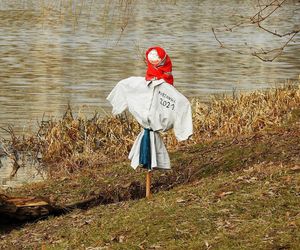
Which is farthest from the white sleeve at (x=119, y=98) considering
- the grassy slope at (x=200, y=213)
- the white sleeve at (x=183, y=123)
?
the grassy slope at (x=200, y=213)

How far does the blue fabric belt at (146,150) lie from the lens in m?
9.64

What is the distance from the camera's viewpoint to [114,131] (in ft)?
53.5

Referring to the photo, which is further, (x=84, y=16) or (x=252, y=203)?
(x=84, y=16)

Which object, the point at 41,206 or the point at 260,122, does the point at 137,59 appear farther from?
the point at 41,206

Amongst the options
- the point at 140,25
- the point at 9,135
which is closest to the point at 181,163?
the point at 9,135

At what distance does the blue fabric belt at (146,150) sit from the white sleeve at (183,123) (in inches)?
11.7

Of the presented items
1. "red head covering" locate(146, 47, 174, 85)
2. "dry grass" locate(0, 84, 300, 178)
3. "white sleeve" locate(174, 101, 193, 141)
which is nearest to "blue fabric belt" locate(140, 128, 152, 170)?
"white sleeve" locate(174, 101, 193, 141)

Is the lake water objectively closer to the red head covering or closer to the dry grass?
the dry grass

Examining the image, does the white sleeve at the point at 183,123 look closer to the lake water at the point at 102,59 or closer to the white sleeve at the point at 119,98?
the white sleeve at the point at 119,98

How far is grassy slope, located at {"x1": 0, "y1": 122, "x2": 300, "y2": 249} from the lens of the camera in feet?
25.5

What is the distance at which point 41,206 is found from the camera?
32.6ft

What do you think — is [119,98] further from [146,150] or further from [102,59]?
[102,59]

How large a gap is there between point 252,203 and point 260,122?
7.62 meters

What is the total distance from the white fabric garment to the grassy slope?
51cm
